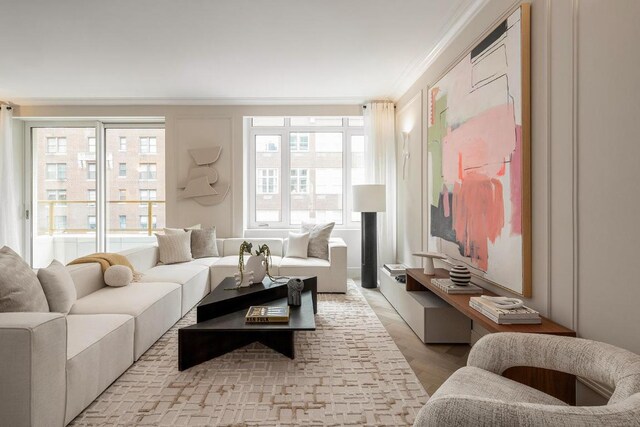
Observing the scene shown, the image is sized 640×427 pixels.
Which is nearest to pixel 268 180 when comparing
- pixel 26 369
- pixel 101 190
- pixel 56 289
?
pixel 101 190

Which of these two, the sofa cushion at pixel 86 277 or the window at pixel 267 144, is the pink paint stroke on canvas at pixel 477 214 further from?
the window at pixel 267 144

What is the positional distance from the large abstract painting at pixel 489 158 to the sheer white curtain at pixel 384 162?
1.71 meters

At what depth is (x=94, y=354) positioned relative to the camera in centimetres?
188

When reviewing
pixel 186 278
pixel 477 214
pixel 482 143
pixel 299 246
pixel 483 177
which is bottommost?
pixel 186 278

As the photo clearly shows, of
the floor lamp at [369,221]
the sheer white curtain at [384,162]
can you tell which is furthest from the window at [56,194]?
the sheer white curtain at [384,162]

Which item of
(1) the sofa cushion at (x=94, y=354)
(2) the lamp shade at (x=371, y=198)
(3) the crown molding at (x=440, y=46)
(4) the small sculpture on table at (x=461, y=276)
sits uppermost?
(3) the crown molding at (x=440, y=46)

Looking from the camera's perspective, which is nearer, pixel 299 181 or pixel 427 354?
pixel 427 354

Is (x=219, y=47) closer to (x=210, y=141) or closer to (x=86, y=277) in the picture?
(x=210, y=141)

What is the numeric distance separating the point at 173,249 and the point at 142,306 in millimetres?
1878

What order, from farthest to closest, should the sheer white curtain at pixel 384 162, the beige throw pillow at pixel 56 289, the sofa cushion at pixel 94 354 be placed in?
the sheer white curtain at pixel 384 162, the beige throw pillow at pixel 56 289, the sofa cushion at pixel 94 354

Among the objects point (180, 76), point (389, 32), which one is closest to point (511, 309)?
point (389, 32)

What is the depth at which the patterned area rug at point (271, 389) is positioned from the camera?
70.8 inches

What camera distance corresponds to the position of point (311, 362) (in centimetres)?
242

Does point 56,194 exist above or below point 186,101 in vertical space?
below
